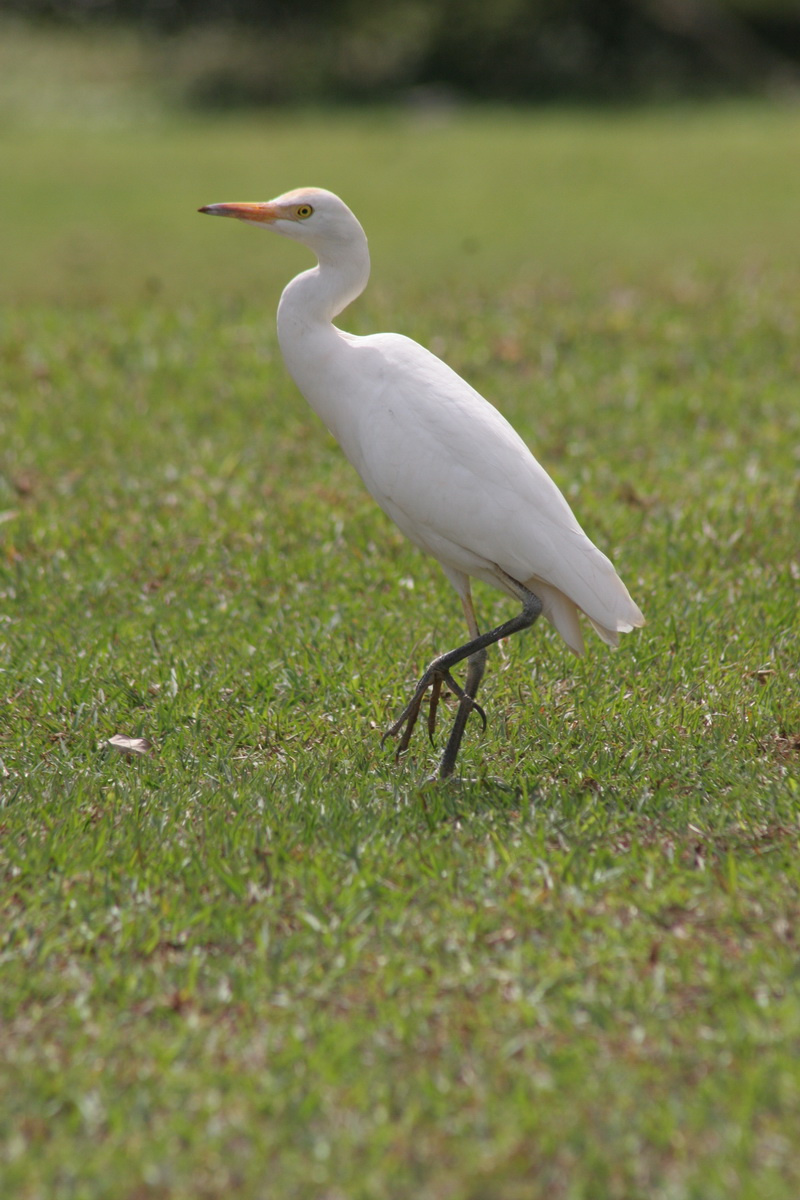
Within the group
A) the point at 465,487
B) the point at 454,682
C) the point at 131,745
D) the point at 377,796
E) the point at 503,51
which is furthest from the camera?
the point at 503,51

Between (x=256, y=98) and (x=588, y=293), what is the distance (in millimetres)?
15109

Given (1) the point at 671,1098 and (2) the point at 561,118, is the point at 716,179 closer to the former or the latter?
(2) the point at 561,118

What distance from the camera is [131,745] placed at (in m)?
3.79

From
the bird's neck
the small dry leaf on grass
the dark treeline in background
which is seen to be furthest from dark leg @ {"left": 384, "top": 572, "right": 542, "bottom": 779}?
the dark treeline in background

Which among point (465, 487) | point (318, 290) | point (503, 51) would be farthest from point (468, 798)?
point (503, 51)

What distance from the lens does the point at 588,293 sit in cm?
889

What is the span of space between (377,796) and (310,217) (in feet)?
5.46

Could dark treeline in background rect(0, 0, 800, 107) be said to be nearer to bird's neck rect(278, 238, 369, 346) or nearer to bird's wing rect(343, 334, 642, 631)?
A: bird's neck rect(278, 238, 369, 346)

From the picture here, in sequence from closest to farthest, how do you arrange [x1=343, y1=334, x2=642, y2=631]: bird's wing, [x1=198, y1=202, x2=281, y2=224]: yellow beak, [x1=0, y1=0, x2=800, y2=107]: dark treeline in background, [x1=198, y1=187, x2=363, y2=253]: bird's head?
[x1=343, y1=334, x2=642, y2=631]: bird's wing → [x1=198, y1=202, x2=281, y2=224]: yellow beak → [x1=198, y1=187, x2=363, y2=253]: bird's head → [x1=0, y1=0, x2=800, y2=107]: dark treeline in background

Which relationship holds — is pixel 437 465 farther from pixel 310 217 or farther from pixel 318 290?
pixel 310 217

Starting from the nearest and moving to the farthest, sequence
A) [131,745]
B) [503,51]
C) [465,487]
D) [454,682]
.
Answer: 1. [465,487]
2. [454,682]
3. [131,745]
4. [503,51]

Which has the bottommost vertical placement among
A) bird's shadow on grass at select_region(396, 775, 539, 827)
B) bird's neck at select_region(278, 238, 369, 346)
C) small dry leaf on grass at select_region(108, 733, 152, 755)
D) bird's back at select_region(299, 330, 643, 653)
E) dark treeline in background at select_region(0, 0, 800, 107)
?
dark treeline in background at select_region(0, 0, 800, 107)

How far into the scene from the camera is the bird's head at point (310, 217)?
147 inches

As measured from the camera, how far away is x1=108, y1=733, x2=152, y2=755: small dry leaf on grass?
3.78 meters
